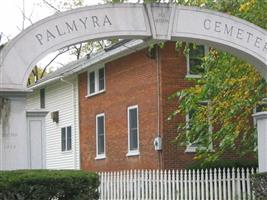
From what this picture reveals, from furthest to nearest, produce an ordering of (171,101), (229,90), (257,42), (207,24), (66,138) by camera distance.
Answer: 1. (66,138)
2. (171,101)
3. (229,90)
4. (257,42)
5. (207,24)

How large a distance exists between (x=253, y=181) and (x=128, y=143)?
47.2ft

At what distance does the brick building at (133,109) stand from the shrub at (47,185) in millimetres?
13833

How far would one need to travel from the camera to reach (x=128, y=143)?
26.7 meters

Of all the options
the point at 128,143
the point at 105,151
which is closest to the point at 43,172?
the point at 128,143

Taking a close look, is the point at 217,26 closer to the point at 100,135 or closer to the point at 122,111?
the point at 122,111

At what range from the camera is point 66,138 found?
33844 millimetres

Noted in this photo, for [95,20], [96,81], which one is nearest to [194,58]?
[96,81]

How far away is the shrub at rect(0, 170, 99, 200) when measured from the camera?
9.71 meters

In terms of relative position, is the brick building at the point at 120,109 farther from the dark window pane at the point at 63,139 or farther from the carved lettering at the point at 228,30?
the carved lettering at the point at 228,30

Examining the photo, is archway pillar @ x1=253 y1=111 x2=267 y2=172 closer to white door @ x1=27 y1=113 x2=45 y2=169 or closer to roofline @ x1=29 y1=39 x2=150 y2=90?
white door @ x1=27 y1=113 x2=45 y2=169

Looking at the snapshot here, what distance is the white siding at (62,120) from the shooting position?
1282 inches

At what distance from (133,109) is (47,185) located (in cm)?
1679

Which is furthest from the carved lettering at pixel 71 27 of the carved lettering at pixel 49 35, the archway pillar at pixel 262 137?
the archway pillar at pixel 262 137

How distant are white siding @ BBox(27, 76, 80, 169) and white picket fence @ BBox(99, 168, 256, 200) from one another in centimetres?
1127
